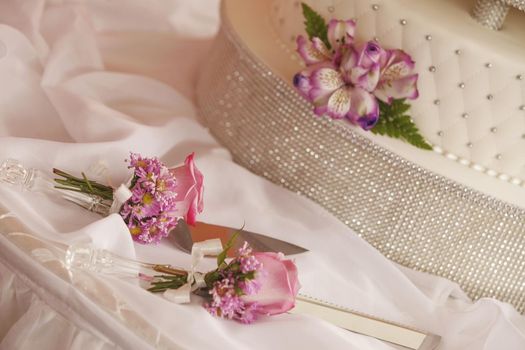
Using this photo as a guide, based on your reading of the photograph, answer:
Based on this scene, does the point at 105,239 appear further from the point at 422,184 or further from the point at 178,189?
the point at 422,184

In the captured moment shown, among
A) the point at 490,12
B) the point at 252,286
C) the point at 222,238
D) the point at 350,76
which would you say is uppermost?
the point at 490,12

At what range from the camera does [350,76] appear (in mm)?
1177

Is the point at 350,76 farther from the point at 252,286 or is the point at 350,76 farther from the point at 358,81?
the point at 252,286

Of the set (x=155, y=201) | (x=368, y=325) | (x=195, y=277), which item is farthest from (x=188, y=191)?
(x=368, y=325)

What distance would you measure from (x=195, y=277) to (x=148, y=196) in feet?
0.48

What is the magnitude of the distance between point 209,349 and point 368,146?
0.49m

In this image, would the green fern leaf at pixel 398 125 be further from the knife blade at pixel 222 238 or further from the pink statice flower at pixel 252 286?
the pink statice flower at pixel 252 286

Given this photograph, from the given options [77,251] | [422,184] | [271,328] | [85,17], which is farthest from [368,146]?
[85,17]

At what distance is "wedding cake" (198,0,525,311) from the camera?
115 centimetres

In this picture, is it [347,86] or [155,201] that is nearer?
[155,201]

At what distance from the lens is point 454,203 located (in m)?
1.20

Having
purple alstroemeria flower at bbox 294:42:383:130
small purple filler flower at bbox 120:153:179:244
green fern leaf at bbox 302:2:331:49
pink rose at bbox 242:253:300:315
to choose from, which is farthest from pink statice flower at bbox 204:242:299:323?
green fern leaf at bbox 302:2:331:49

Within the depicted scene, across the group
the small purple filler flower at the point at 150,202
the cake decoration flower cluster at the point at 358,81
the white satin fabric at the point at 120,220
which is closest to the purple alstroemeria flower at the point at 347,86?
the cake decoration flower cluster at the point at 358,81

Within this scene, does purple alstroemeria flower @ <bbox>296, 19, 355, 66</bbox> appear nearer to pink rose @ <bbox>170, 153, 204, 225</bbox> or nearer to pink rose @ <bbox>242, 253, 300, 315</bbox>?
pink rose @ <bbox>170, 153, 204, 225</bbox>
